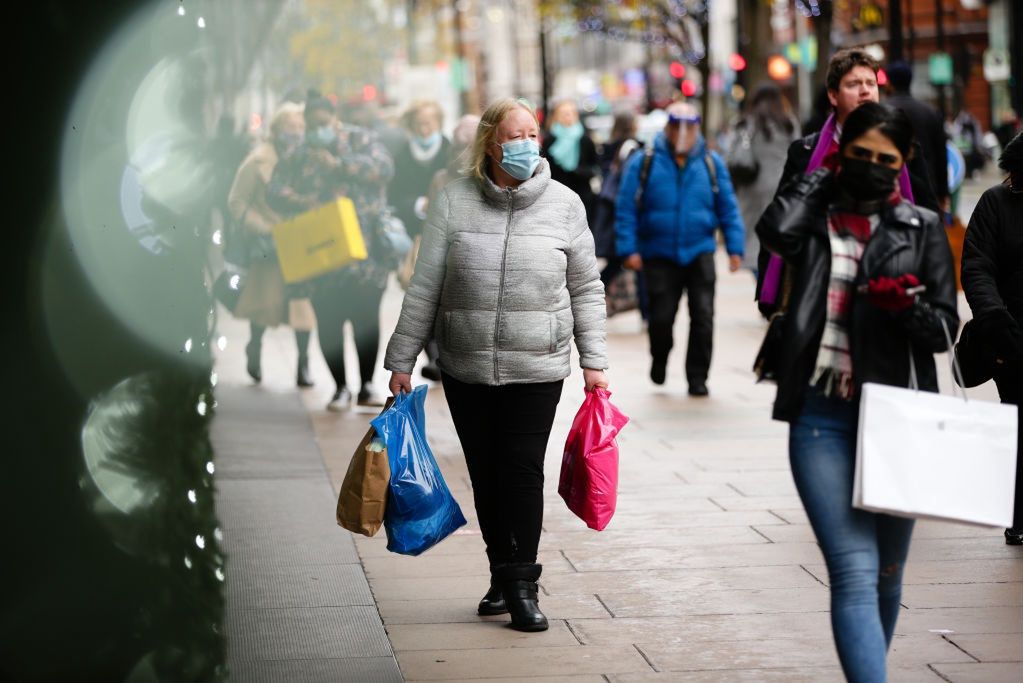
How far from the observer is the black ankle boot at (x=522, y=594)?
579cm

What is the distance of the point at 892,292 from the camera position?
4184 millimetres

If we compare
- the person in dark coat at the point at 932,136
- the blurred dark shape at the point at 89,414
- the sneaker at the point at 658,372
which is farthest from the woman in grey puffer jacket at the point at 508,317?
the sneaker at the point at 658,372

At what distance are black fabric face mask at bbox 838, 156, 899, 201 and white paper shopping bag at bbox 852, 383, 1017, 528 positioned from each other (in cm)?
51

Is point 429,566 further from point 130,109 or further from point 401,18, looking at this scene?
point 401,18

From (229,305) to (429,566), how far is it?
5.06 meters

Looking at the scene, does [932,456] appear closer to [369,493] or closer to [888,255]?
[888,255]

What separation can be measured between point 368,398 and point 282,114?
1.81 metres

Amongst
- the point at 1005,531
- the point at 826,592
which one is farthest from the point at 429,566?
the point at 1005,531

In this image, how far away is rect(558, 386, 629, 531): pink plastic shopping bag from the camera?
5727mm

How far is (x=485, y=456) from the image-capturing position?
5906mm

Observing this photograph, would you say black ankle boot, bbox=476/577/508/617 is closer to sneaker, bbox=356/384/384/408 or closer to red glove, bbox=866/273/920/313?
red glove, bbox=866/273/920/313

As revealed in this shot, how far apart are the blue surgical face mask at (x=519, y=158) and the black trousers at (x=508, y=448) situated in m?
0.67

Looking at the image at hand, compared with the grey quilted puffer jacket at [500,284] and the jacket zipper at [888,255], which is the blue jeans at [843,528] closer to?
the jacket zipper at [888,255]

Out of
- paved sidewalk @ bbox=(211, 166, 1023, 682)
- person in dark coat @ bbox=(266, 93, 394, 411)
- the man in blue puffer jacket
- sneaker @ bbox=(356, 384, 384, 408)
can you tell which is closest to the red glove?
paved sidewalk @ bbox=(211, 166, 1023, 682)
